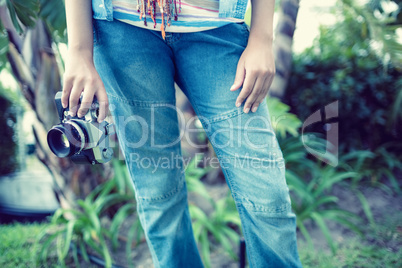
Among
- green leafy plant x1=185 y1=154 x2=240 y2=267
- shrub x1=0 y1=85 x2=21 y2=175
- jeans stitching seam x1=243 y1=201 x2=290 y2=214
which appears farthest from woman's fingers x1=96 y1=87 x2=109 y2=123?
shrub x1=0 y1=85 x2=21 y2=175

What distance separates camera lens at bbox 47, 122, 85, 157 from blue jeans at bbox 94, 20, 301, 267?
5.3 inches

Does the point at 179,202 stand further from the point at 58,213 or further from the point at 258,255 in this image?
the point at 58,213

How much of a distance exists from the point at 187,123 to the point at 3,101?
6.95 feet

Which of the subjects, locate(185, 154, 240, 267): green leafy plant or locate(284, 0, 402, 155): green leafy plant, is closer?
locate(185, 154, 240, 267): green leafy plant

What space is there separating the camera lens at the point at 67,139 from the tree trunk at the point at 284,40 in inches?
65.5

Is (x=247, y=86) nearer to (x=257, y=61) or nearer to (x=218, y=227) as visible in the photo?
(x=257, y=61)

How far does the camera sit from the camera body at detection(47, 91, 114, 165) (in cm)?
67

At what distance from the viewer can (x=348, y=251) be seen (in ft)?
4.78

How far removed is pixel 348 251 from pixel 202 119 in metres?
1.28

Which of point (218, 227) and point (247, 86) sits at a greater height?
point (247, 86)

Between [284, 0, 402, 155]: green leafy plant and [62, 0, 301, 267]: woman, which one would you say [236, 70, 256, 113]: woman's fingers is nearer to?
[62, 0, 301, 267]: woman

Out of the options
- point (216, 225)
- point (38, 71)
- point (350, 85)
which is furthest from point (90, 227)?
point (350, 85)

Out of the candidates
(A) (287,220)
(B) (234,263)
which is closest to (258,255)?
(A) (287,220)

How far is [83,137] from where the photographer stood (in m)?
0.68
